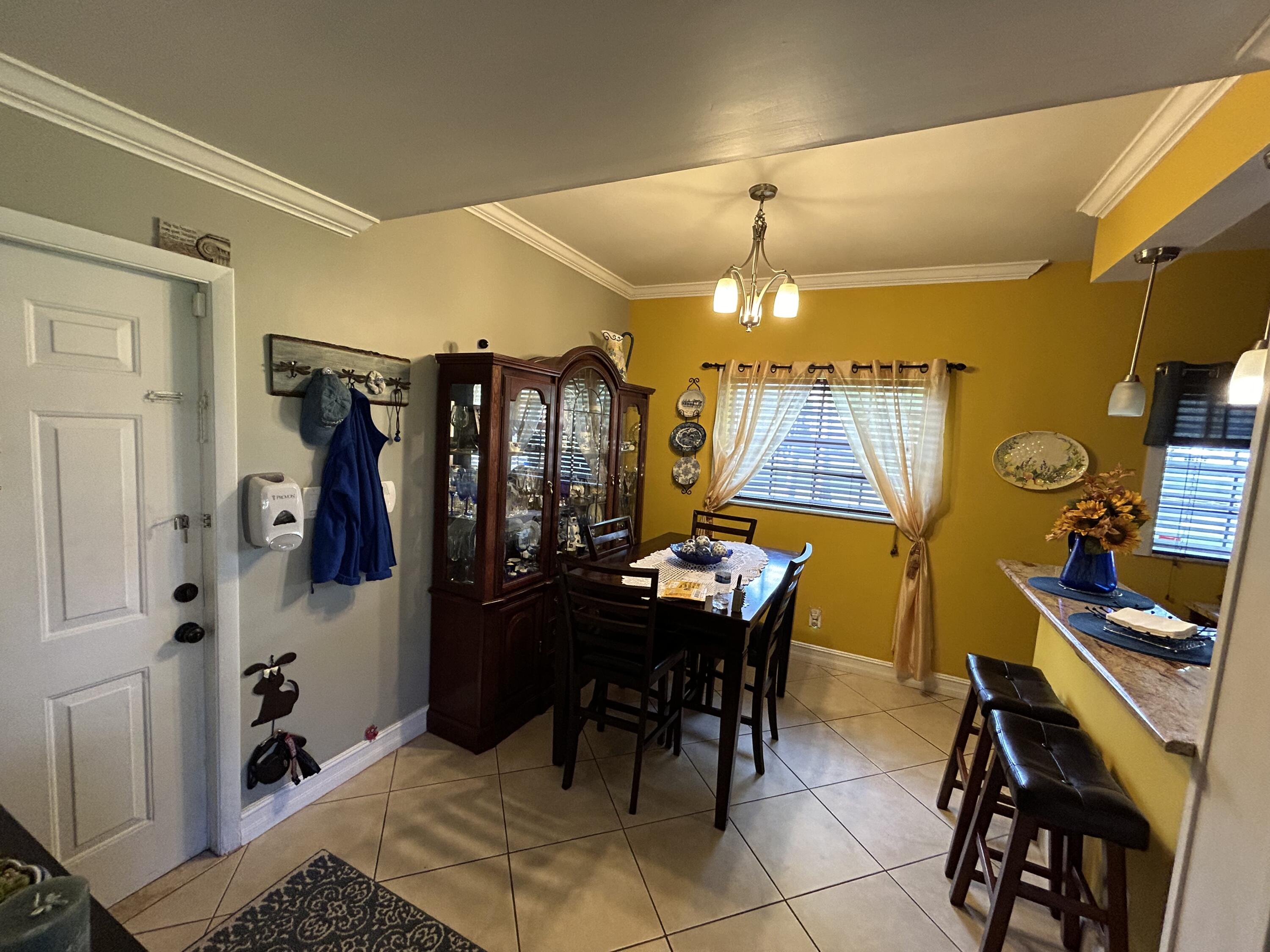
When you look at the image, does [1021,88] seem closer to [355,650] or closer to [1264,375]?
[1264,375]

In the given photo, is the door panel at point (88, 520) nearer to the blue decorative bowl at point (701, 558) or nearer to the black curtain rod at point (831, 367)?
the blue decorative bowl at point (701, 558)

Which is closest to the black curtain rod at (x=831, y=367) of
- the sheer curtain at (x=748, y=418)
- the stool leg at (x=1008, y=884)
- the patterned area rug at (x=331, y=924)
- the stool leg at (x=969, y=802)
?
the sheer curtain at (x=748, y=418)

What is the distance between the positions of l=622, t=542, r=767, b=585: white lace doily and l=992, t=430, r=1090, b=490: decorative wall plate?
4.96 feet

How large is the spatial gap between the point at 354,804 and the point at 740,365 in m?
3.23

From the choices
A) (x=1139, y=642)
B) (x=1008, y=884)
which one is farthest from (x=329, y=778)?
(x=1139, y=642)

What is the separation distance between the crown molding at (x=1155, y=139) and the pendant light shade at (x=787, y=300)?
112 centimetres

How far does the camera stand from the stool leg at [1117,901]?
1271mm

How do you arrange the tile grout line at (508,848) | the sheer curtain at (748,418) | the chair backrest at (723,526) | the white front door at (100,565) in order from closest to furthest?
1. the white front door at (100,565)
2. the tile grout line at (508,848)
3. the chair backrest at (723,526)
4. the sheer curtain at (748,418)

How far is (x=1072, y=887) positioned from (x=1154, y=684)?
0.74 metres

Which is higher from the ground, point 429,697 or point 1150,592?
point 1150,592

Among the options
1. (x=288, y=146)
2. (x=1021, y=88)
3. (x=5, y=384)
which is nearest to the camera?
(x=1021, y=88)

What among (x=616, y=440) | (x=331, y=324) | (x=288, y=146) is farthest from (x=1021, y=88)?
(x=616, y=440)

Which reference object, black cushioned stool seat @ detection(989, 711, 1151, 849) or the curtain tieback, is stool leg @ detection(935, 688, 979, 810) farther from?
the curtain tieback

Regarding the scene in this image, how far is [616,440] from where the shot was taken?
3.18m
